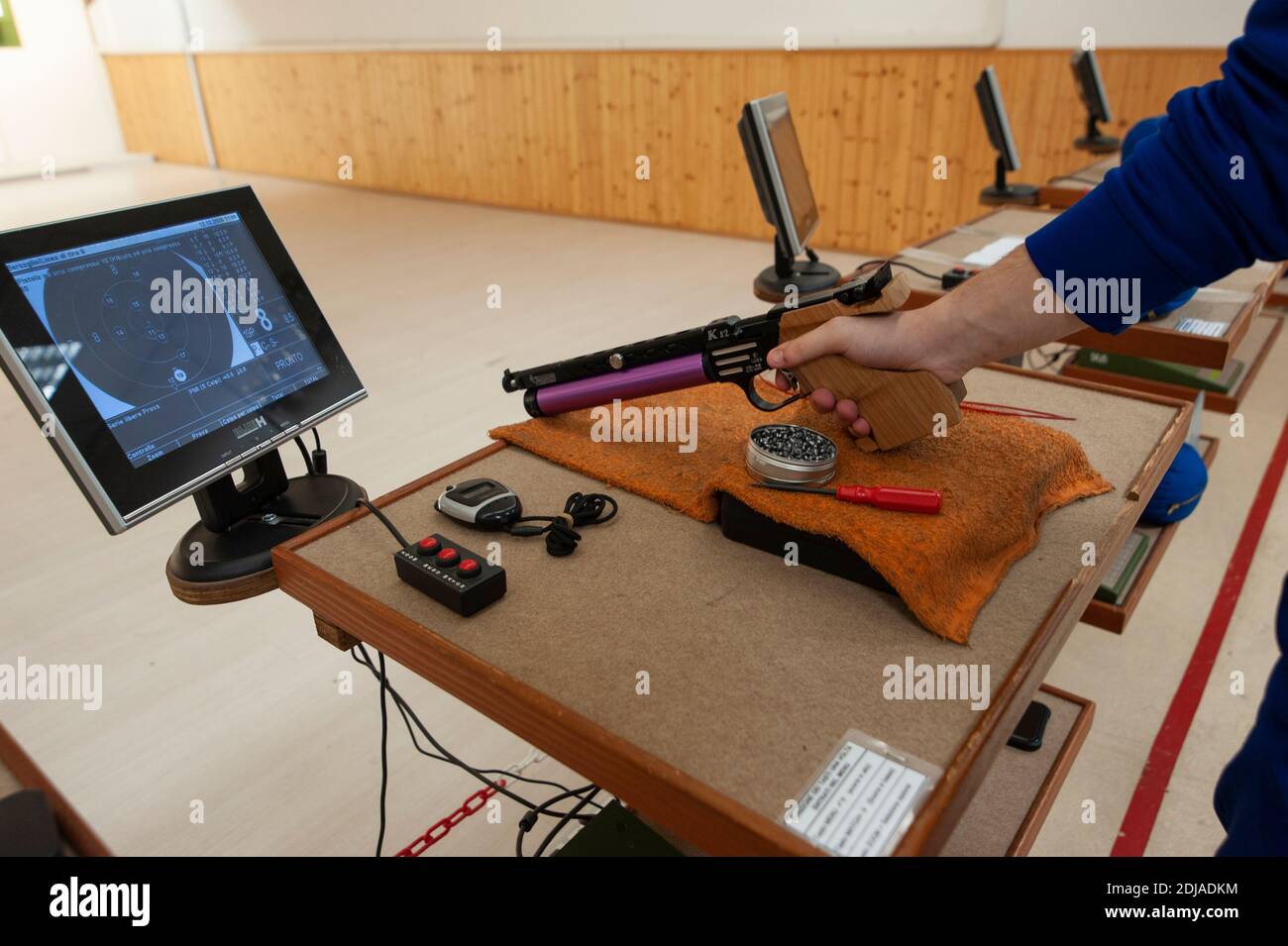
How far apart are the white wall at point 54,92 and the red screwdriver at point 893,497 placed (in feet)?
36.5

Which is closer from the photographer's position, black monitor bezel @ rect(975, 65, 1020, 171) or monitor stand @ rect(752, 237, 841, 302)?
monitor stand @ rect(752, 237, 841, 302)

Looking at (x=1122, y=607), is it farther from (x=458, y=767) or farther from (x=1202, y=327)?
(x=458, y=767)

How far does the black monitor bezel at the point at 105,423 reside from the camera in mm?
920

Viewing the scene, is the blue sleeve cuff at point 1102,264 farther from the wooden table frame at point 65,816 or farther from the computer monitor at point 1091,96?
the computer monitor at point 1091,96

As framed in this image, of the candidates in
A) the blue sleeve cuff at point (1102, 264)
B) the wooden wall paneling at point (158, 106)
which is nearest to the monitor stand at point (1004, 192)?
the blue sleeve cuff at point (1102, 264)

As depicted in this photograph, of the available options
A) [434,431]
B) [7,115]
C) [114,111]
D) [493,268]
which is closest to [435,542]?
[434,431]

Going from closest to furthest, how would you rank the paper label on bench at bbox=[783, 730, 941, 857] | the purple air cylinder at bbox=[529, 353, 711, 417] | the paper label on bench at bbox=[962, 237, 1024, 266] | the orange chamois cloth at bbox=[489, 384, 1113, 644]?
the paper label on bench at bbox=[783, 730, 941, 857] < the orange chamois cloth at bbox=[489, 384, 1113, 644] < the purple air cylinder at bbox=[529, 353, 711, 417] < the paper label on bench at bbox=[962, 237, 1024, 266]

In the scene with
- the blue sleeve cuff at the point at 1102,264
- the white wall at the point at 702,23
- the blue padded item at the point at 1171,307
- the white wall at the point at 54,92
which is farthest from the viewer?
the white wall at the point at 54,92

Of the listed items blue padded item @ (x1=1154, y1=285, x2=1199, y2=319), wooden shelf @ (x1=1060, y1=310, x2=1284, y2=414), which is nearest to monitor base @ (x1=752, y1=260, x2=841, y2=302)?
wooden shelf @ (x1=1060, y1=310, x2=1284, y2=414)

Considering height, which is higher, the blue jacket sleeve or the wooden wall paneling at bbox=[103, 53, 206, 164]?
the blue jacket sleeve

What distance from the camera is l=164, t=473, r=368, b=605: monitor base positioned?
1.07 metres

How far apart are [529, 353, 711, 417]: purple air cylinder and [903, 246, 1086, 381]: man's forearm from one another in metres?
0.30

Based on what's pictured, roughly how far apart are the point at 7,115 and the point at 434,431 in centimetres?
893

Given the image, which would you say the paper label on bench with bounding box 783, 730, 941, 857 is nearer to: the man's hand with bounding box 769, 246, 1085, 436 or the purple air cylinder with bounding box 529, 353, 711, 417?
the man's hand with bounding box 769, 246, 1085, 436
